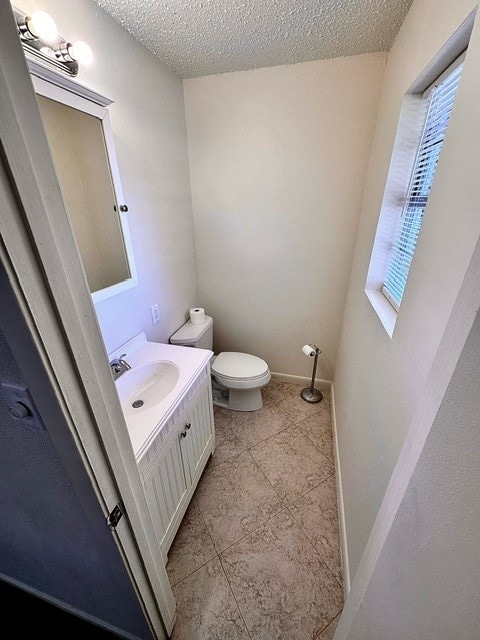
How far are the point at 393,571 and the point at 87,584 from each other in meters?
0.97

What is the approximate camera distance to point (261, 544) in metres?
1.26

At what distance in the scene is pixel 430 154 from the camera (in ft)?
3.49

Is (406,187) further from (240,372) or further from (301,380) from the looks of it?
(301,380)

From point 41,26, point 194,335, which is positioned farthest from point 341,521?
point 41,26

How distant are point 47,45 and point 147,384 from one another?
1425 mm

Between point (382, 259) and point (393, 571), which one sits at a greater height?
point (382, 259)

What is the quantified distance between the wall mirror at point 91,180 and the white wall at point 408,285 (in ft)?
4.10

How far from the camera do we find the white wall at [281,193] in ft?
Result: 5.25

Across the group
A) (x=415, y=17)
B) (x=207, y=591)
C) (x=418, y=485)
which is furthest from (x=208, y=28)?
(x=207, y=591)

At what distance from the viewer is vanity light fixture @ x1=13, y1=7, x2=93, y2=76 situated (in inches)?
31.8

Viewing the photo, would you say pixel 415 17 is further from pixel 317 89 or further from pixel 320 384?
pixel 320 384

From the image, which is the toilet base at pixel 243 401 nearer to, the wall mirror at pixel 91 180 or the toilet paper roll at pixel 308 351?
the toilet paper roll at pixel 308 351

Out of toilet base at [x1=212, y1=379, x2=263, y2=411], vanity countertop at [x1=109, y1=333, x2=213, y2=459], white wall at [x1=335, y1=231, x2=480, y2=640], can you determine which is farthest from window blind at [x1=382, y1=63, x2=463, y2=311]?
toilet base at [x1=212, y1=379, x2=263, y2=411]

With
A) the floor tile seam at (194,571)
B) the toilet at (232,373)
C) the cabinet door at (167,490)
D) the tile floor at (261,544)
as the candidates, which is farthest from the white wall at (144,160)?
the floor tile seam at (194,571)
